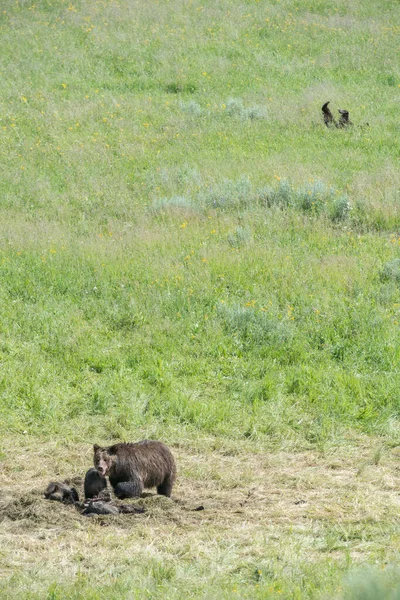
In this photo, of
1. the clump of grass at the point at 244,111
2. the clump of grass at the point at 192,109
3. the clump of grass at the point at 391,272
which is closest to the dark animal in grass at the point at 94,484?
the clump of grass at the point at 391,272

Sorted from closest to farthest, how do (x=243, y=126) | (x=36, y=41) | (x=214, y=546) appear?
(x=214, y=546) → (x=243, y=126) → (x=36, y=41)

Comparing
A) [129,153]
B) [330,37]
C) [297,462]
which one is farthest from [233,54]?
[297,462]

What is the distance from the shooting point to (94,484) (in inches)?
285

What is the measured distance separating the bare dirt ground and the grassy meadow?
0.02 meters

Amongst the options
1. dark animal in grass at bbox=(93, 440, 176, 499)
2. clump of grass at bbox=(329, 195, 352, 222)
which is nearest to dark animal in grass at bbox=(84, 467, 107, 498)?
dark animal in grass at bbox=(93, 440, 176, 499)

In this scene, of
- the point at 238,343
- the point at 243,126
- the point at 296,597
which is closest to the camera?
the point at 296,597

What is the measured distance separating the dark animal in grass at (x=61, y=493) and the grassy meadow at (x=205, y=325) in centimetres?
14

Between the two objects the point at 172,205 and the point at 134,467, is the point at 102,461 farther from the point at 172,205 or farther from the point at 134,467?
the point at 172,205

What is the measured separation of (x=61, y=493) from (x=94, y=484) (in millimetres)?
286

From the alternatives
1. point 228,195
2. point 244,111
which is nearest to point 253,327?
point 228,195

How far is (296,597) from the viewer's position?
539cm

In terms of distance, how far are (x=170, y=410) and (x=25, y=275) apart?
395 centimetres

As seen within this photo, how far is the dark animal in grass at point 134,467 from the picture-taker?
23.5 ft

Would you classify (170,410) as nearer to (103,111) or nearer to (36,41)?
(103,111)
